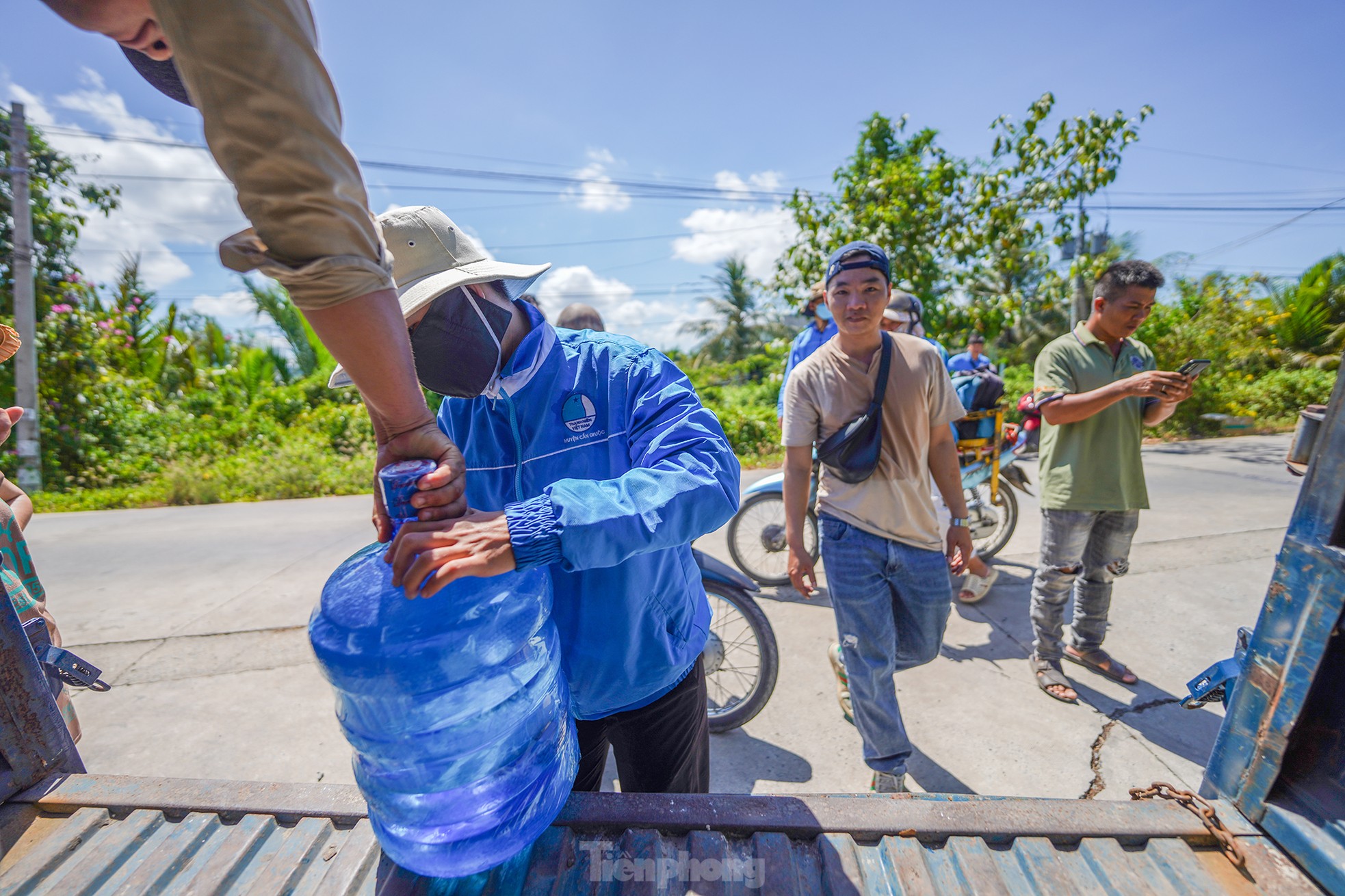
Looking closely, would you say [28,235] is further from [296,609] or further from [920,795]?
[920,795]

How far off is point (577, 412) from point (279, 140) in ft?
2.60

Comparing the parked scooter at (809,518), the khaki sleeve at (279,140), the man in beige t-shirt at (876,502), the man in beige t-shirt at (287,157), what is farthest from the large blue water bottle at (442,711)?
the parked scooter at (809,518)

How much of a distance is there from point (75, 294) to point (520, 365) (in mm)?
13672

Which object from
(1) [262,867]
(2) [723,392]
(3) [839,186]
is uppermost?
(3) [839,186]

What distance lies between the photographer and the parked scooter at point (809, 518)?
4.39 metres

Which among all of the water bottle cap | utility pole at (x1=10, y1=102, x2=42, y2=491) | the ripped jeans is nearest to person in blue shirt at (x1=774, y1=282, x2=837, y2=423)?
the ripped jeans

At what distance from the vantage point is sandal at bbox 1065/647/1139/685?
3.10m

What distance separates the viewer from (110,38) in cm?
93

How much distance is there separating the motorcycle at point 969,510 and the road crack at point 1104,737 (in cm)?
158

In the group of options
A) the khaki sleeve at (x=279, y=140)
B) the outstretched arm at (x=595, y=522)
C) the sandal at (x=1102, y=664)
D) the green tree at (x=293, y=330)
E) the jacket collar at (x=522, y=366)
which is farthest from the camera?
the green tree at (x=293, y=330)

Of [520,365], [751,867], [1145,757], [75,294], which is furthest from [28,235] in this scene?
[1145,757]

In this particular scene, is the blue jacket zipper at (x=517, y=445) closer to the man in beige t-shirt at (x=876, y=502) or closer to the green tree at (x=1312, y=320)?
the man in beige t-shirt at (x=876, y=502)

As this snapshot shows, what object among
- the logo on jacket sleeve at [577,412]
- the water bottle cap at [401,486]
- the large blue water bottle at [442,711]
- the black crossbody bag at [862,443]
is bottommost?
the large blue water bottle at [442,711]

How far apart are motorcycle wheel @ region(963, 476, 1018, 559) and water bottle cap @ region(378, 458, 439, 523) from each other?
4236 millimetres
